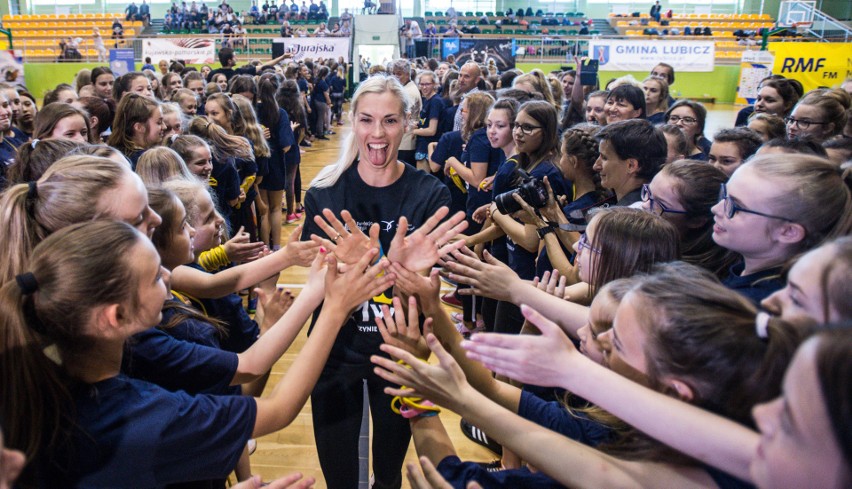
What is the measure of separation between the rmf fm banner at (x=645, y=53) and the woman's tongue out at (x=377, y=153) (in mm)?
12669

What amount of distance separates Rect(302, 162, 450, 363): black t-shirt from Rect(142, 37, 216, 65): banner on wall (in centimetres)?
1335

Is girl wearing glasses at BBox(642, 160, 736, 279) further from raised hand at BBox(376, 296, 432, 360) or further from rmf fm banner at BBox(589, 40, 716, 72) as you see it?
rmf fm banner at BBox(589, 40, 716, 72)

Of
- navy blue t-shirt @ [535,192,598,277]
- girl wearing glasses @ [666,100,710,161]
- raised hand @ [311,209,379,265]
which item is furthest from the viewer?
girl wearing glasses @ [666,100,710,161]

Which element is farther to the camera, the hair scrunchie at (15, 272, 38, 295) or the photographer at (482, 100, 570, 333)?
the photographer at (482, 100, 570, 333)

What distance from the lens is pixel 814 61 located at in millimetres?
9344

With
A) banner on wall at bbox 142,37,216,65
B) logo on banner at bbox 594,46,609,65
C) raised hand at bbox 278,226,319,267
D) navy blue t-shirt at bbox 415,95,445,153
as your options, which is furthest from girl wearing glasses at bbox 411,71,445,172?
banner on wall at bbox 142,37,216,65

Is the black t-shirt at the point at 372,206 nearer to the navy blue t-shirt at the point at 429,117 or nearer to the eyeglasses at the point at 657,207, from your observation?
the eyeglasses at the point at 657,207

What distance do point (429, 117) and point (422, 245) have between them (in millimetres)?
4466

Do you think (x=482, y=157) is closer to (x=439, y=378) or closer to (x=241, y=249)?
(x=241, y=249)

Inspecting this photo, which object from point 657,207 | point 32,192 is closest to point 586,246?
point 657,207

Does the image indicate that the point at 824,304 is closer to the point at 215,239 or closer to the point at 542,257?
the point at 542,257

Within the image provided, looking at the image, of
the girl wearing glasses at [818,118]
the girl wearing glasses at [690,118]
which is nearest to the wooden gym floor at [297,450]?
the girl wearing glasses at [690,118]

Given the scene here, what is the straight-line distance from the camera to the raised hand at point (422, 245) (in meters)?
1.72

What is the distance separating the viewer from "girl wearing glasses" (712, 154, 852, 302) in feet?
5.37
